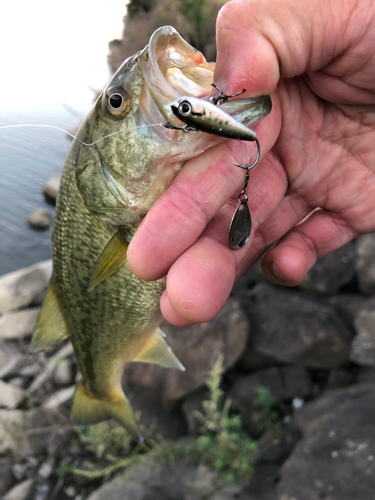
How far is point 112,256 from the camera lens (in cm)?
151

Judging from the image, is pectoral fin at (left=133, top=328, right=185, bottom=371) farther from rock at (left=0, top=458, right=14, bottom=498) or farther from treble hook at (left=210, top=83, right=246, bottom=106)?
rock at (left=0, top=458, right=14, bottom=498)

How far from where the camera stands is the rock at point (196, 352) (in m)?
3.85

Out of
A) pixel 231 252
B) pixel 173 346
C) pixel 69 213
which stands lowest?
pixel 173 346

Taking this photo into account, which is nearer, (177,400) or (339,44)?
(339,44)

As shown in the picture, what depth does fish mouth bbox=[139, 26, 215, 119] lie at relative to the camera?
1.18 meters

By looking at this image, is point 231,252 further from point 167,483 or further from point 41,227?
point 41,227

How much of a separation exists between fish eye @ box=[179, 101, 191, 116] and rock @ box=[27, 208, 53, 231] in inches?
261

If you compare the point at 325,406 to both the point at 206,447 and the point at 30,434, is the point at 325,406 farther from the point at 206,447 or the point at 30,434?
the point at 30,434

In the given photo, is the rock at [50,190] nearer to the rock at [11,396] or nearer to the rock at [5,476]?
the rock at [11,396]

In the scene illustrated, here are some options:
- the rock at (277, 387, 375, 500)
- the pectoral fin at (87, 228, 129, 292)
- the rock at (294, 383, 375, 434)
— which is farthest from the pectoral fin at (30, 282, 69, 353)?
the rock at (294, 383, 375, 434)

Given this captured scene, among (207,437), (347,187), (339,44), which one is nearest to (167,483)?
(207,437)

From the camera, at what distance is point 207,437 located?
125 inches

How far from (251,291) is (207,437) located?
2.06 metres

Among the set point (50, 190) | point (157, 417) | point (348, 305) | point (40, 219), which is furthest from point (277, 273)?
point (50, 190)
